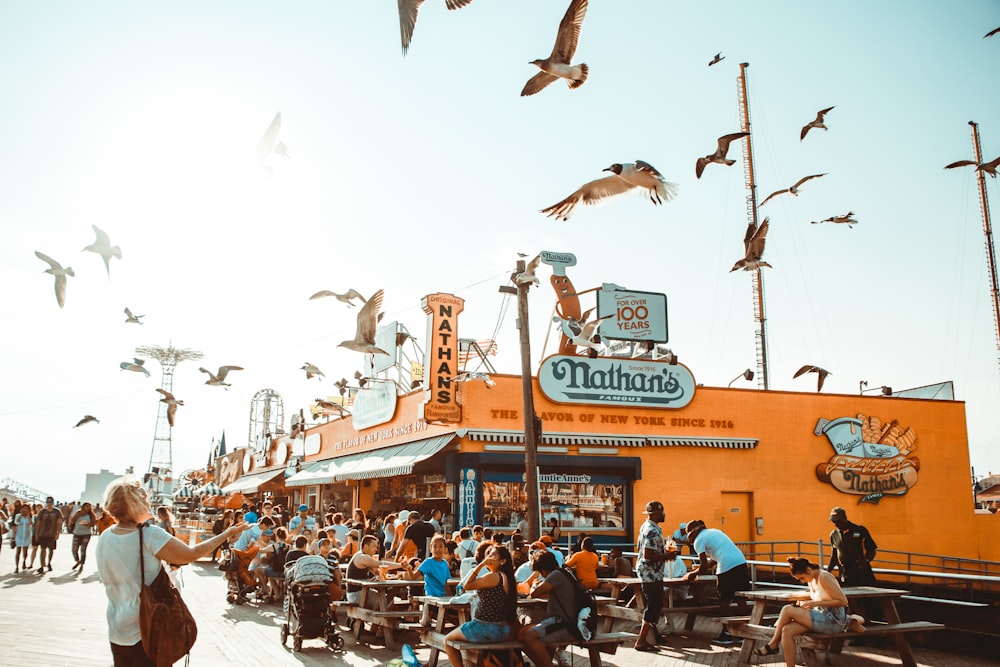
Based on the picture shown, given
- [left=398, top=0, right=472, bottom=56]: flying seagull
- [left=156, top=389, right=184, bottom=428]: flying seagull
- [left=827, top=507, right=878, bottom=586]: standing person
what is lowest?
[left=827, top=507, right=878, bottom=586]: standing person

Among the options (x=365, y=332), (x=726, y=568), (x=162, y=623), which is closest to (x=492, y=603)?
(x=162, y=623)

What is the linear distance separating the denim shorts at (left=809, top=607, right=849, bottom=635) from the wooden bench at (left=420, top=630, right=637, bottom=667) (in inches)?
71.8

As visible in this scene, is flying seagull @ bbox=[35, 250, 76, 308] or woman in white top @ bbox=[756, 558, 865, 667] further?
flying seagull @ bbox=[35, 250, 76, 308]

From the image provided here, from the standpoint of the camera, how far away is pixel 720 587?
1057 centimetres

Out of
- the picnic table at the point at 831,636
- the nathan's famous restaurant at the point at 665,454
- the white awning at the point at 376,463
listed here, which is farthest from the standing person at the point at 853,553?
the white awning at the point at 376,463

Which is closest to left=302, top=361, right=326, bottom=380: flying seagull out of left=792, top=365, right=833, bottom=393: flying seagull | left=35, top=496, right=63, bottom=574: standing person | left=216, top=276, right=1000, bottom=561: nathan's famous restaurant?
left=216, top=276, right=1000, bottom=561: nathan's famous restaurant

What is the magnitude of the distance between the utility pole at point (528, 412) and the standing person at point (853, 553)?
22.5 feet

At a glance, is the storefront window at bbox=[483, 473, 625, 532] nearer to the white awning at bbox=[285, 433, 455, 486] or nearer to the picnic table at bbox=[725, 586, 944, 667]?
the white awning at bbox=[285, 433, 455, 486]

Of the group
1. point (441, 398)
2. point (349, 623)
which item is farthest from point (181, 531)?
point (349, 623)

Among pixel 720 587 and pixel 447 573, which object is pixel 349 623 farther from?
pixel 720 587

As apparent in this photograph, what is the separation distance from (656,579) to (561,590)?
3.08 meters

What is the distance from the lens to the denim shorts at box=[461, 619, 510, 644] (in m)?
7.32

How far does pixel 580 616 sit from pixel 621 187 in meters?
5.98

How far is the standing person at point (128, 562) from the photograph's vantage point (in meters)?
4.55
